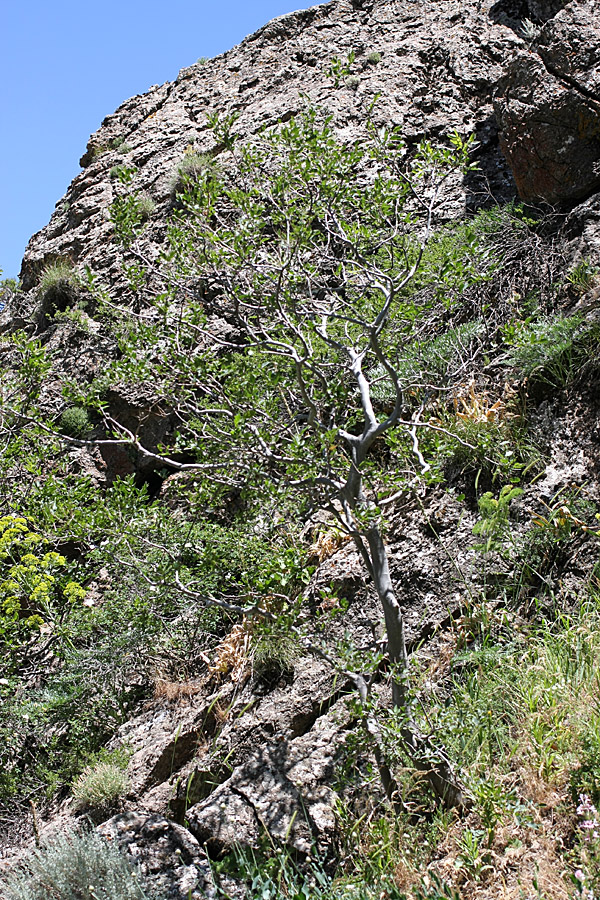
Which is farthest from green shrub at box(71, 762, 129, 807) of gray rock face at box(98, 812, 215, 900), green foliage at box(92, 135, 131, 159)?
green foliage at box(92, 135, 131, 159)

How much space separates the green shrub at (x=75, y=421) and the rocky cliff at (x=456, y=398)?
0.30 metres

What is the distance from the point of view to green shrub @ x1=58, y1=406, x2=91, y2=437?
788 cm

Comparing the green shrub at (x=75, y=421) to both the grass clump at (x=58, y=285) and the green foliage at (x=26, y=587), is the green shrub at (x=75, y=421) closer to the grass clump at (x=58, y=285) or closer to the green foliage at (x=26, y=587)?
the green foliage at (x=26, y=587)

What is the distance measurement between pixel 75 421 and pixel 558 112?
6.49 metres

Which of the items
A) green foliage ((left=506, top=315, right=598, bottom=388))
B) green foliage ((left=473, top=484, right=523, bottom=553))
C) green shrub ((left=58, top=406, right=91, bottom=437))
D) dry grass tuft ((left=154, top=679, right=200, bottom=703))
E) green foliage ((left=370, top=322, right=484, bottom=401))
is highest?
green shrub ((left=58, top=406, right=91, bottom=437))

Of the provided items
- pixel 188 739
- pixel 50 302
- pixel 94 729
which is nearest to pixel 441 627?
pixel 188 739

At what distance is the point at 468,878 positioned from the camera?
2.79 meters

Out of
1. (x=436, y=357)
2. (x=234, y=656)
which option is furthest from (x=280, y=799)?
(x=436, y=357)

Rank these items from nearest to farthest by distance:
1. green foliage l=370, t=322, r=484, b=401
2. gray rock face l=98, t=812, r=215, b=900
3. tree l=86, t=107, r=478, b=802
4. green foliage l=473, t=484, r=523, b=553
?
gray rock face l=98, t=812, r=215, b=900 → tree l=86, t=107, r=478, b=802 → green foliage l=473, t=484, r=523, b=553 → green foliage l=370, t=322, r=484, b=401

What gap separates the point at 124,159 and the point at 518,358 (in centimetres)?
900

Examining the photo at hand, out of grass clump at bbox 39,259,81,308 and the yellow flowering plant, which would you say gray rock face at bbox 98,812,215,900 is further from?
grass clump at bbox 39,259,81,308

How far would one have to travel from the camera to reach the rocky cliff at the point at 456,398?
12.1ft

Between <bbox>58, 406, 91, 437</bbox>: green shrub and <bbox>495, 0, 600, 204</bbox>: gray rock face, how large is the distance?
19.2ft

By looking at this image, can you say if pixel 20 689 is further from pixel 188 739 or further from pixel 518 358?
pixel 518 358
